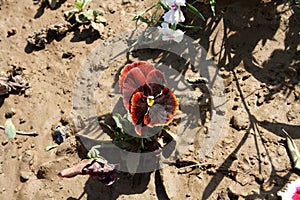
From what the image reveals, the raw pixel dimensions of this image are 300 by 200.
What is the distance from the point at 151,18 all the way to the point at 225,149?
2.78 ft

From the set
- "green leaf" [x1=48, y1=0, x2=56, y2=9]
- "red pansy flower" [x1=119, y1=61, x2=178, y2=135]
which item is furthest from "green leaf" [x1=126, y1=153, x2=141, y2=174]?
"green leaf" [x1=48, y1=0, x2=56, y2=9]

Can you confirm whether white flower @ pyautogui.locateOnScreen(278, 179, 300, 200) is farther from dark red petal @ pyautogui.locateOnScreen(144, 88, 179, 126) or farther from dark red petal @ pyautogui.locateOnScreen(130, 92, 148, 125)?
dark red petal @ pyautogui.locateOnScreen(130, 92, 148, 125)

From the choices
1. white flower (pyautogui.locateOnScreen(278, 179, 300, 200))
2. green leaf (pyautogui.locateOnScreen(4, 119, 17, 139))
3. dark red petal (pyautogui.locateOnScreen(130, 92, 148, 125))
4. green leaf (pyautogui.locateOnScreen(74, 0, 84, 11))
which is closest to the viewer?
white flower (pyautogui.locateOnScreen(278, 179, 300, 200))

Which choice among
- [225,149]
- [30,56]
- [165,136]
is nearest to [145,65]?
[165,136]

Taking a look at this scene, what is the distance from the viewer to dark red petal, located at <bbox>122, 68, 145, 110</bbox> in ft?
7.64

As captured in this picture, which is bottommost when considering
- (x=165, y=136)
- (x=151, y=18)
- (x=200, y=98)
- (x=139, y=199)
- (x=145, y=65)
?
(x=139, y=199)

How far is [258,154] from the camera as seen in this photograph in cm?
248

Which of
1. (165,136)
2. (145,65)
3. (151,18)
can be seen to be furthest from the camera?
(151,18)

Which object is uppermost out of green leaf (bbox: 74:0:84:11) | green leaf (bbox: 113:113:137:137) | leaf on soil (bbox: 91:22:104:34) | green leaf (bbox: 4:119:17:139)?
green leaf (bbox: 74:0:84:11)

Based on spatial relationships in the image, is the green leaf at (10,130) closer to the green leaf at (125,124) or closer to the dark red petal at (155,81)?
the green leaf at (125,124)

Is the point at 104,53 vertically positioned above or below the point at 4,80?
above

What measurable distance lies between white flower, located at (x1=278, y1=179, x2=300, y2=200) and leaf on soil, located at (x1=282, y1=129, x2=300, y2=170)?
0.16 metres

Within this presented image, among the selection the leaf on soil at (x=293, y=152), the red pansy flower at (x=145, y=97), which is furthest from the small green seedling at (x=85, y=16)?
the leaf on soil at (x=293, y=152)

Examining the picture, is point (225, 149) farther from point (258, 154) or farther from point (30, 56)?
point (30, 56)
